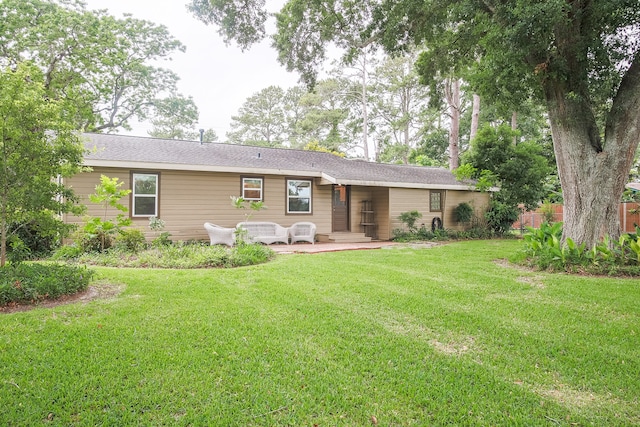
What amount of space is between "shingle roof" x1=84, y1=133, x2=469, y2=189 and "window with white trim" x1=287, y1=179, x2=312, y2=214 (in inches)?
23.8

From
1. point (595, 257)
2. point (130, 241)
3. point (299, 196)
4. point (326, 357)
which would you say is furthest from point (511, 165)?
point (326, 357)

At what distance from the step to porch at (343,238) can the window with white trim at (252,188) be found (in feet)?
8.83

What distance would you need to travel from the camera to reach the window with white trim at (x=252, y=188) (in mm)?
12117

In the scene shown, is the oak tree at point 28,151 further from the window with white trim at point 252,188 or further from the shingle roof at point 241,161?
the window with white trim at point 252,188

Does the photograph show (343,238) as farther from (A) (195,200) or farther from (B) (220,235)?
(A) (195,200)

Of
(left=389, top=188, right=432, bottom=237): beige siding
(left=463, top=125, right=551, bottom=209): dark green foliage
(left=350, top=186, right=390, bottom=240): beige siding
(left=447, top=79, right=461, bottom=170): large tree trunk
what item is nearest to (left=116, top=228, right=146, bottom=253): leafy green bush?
(left=350, top=186, right=390, bottom=240): beige siding

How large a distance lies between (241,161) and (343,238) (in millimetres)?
4493

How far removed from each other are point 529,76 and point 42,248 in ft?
39.3

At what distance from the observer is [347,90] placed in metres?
30.9

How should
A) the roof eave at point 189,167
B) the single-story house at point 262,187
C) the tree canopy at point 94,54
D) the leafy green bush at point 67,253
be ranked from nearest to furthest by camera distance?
the leafy green bush at point 67,253 < the roof eave at point 189,167 < the single-story house at point 262,187 < the tree canopy at point 94,54

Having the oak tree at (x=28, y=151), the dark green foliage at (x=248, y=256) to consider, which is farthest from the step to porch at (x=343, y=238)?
the oak tree at (x=28, y=151)

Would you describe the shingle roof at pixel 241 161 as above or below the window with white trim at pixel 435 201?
above

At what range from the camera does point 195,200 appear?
11.3 meters

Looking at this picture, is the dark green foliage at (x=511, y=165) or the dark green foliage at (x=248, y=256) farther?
the dark green foliage at (x=511, y=165)
